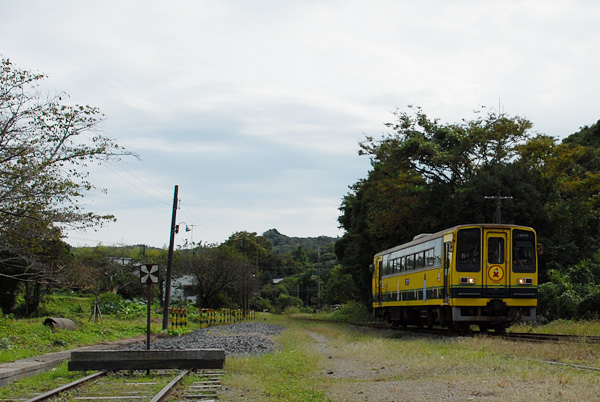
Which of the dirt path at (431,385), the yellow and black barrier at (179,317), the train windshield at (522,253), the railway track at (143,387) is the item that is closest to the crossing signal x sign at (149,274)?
the railway track at (143,387)

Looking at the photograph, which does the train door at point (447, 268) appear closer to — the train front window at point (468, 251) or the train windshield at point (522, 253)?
Answer: the train front window at point (468, 251)

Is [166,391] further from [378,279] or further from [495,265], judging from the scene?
[378,279]

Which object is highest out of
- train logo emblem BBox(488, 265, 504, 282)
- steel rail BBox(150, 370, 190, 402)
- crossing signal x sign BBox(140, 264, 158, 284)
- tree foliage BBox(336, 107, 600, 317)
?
tree foliage BBox(336, 107, 600, 317)

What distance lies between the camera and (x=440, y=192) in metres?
36.2

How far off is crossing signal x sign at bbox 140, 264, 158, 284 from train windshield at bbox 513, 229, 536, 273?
420 inches

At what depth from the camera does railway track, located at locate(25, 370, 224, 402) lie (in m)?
9.47

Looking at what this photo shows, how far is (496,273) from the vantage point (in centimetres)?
1988

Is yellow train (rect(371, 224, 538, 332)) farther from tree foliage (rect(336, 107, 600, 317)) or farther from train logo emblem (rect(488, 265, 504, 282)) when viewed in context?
tree foliage (rect(336, 107, 600, 317))

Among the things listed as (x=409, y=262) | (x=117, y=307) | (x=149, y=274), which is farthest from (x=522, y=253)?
(x=117, y=307)

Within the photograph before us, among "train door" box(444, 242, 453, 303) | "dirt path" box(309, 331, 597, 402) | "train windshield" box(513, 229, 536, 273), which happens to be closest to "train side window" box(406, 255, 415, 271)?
"train door" box(444, 242, 453, 303)

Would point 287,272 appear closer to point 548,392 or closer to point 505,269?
point 505,269

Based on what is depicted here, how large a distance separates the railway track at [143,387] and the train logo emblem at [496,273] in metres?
10.1

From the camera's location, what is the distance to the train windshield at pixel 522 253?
65.7 ft

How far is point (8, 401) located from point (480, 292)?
556 inches
